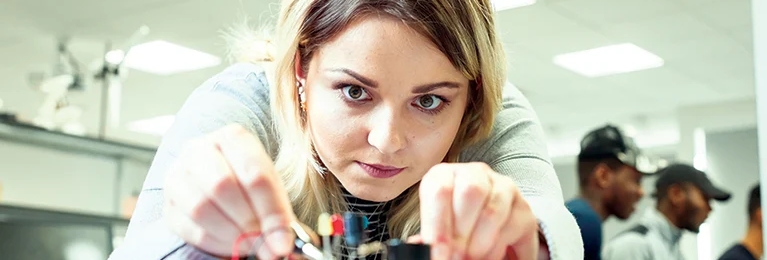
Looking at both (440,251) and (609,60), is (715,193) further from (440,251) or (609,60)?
(440,251)

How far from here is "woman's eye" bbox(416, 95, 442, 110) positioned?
682 mm

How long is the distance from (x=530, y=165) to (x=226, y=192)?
38 centimetres

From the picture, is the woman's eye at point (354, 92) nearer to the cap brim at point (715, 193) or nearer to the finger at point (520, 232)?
the finger at point (520, 232)

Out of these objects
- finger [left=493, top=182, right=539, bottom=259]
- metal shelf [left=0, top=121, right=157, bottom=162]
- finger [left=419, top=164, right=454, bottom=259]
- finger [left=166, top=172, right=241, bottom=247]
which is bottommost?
metal shelf [left=0, top=121, right=157, bottom=162]

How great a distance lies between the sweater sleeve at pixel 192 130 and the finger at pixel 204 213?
4cm

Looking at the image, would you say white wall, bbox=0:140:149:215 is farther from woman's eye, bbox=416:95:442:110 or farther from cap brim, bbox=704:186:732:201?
woman's eye, bbox=416:95:442:110

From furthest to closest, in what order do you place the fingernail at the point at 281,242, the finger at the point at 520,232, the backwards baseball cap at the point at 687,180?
the backwards baseball cap at the point at 687,180 < the finger at the point at 520,232 < the fingernail at the point at 281,242

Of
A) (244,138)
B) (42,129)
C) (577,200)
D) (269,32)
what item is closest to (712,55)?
(577,200)

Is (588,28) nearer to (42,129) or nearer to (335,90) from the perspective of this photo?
(42,129)

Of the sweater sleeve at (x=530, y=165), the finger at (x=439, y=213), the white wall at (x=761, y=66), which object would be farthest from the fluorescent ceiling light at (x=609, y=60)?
the finger at (x=439, y=213)

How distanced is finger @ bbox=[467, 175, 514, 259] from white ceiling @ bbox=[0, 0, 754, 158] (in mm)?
2536

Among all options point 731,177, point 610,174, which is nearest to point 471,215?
point 610,174

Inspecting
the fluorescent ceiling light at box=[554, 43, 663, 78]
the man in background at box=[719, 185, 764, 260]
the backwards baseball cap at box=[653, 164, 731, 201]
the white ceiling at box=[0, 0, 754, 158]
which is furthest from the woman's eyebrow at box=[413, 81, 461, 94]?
the fluorescent ceiling light at box=[554, 43, 663, 78]

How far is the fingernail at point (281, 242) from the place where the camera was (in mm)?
500
